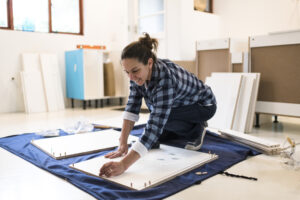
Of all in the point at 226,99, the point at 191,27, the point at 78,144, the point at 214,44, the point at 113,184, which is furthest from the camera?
the point at 191,27

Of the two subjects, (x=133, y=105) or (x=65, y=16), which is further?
(x=65, y=16)

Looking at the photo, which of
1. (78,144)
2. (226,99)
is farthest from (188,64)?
(78,144)

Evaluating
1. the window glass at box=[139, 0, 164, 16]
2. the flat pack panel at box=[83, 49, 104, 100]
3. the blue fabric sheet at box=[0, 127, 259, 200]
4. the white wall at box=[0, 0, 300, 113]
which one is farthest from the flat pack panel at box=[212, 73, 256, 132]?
the flat pack panel at box=[83, 49, 104, 100]

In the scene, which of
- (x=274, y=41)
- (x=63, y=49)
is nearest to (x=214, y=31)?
(x=274, y=41)

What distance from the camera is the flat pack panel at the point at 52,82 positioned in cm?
417

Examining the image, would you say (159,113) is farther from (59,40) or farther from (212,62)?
(59,40)

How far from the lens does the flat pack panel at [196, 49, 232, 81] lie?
122 inches

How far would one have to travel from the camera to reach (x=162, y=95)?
1.46 metres

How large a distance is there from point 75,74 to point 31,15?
3.44ft

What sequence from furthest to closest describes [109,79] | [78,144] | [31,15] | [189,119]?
[109,79]
[31,15]
[78,144]
[189,119]

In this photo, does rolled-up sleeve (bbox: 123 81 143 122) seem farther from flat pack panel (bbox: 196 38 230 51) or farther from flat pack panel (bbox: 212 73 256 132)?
flat pack panel (bbox: 196 38 230 51)

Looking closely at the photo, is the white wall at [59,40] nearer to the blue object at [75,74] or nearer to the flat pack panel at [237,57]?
the blue object at [75,74]

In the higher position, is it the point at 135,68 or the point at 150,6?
the point at 150,6

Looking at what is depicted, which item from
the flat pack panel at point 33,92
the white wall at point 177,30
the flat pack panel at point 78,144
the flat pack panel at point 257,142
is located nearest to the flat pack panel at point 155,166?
the flat pack panel at point 78,144
